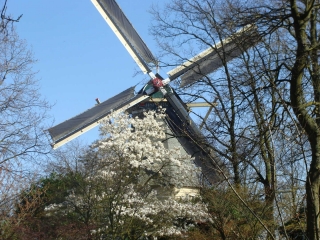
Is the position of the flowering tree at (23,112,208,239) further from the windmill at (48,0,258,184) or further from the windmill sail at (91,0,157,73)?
the windmill sail at (91,0,157,73)

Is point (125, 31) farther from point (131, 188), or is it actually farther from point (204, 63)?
point (131, 188)

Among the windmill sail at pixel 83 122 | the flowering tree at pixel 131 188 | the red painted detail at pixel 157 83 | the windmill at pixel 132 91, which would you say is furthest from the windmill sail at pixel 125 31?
the flowering tree at pixel 131 188

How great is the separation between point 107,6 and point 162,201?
32.3 feet

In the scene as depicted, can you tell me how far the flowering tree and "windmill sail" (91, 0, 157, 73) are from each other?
5.27 metres

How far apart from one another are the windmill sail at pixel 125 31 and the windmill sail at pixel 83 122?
76.7 inches

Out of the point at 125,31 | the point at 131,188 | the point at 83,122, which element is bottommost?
the point at 131,188

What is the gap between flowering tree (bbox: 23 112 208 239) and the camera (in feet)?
49.6

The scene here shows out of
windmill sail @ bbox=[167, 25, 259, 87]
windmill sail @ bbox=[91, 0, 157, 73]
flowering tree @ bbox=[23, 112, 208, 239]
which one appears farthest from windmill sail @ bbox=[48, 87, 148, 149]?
flowering tree @ bbox=[23, 112, 208, 239]

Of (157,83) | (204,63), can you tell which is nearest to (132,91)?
(157,83)

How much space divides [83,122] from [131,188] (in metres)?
7.13

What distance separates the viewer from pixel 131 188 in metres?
15.7

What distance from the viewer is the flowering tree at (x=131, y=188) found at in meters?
15.1

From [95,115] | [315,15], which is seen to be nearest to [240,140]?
[315,15]

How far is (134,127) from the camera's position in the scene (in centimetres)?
1855
